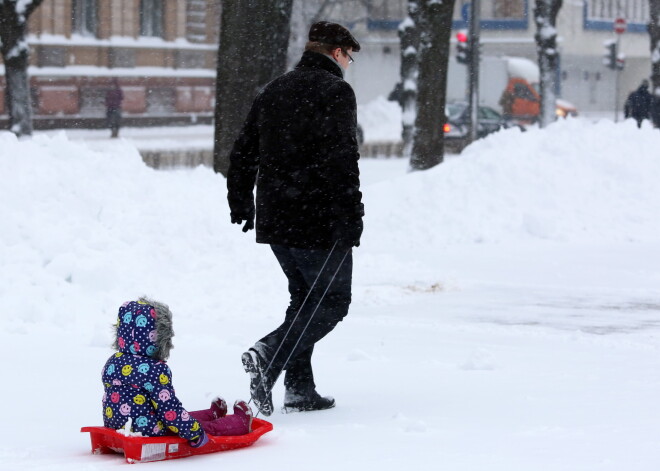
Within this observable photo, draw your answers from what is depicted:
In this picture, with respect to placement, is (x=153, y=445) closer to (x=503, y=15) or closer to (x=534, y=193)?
(x=534, y=193)

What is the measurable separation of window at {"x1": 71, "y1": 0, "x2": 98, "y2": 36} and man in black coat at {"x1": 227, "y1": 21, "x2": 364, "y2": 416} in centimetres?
3352

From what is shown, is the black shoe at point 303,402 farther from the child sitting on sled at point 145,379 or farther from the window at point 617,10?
the window at point 617,10

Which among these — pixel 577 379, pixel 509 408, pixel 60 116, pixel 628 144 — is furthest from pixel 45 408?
pixel 60 116

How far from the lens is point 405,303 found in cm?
950

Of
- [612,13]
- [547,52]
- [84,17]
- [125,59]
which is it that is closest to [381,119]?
[125,59]

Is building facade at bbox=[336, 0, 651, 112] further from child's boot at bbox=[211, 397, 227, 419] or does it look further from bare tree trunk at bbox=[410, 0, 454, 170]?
child's boot at bbox=[211, 397, 227, 419]

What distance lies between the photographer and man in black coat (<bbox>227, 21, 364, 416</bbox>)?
530 cm

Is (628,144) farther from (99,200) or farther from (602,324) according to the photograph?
(99,200)

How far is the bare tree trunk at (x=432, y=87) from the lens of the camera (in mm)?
17422

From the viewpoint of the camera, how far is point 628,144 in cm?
1473

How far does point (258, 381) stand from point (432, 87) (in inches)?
492

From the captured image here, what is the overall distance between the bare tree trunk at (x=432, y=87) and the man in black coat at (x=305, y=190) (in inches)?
472

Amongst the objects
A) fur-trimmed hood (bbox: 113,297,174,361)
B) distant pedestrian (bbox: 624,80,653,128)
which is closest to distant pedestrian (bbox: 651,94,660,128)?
distant pedestrian (bbox: 624,80,653,128)

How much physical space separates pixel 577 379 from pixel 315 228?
1926 millimetres
